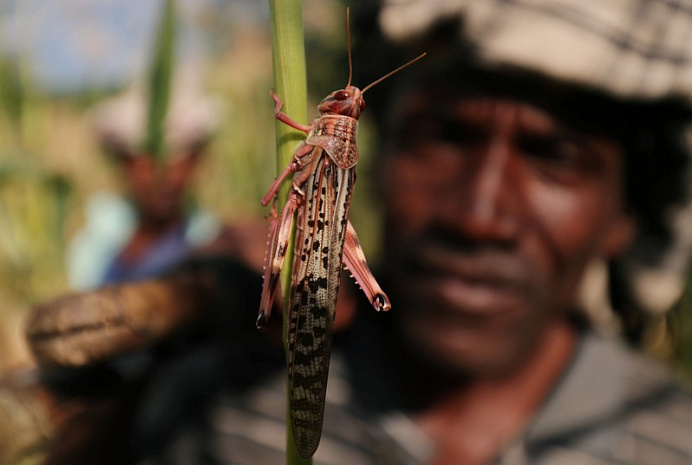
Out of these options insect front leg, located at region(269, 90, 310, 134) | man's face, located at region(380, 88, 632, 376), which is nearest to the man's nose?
man's face, located at region(380, 88, 632, 376)

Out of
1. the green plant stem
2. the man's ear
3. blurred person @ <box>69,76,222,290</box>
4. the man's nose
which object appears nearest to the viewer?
the green plant stem

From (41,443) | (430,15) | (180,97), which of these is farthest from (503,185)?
(180,97)

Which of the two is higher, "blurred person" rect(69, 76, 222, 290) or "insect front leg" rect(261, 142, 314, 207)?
"insect front leg" rect(261, 142, 314, 207)

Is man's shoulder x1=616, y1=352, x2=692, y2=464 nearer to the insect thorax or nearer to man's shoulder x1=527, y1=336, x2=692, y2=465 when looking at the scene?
man's shoulder x1=527, y1=336, x2=692, y2=465

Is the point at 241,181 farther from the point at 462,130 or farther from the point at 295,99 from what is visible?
the point at 295,99

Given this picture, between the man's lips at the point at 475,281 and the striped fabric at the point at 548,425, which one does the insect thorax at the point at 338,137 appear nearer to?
the man's lips at the point at 475,281

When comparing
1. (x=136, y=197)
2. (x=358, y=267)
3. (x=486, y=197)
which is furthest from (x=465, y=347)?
(x=136, y=197)
